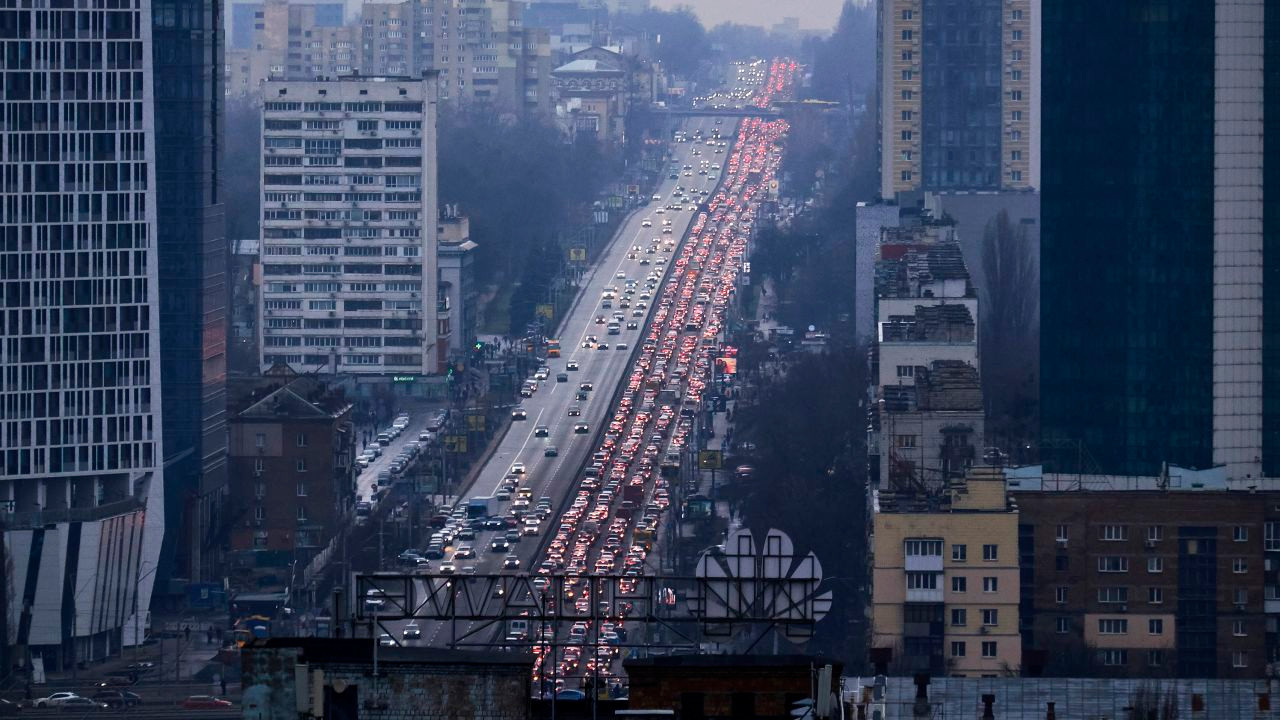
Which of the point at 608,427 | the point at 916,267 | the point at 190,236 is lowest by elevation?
the point at 608,427

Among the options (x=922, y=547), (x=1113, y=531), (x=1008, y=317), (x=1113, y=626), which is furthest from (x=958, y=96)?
(x=922, y=547)

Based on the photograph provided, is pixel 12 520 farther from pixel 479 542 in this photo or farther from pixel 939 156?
pixel 939 156

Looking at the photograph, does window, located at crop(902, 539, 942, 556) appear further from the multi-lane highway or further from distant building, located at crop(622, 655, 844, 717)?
distant building, located at crop(622, 655, 844, 717)

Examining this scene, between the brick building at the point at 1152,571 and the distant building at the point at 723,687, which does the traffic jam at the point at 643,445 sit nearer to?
the brick building at the point at 1152,571

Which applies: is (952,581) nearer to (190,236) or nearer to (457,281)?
(190,236)

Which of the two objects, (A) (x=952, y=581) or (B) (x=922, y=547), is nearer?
(B) (x=922, y=547)
